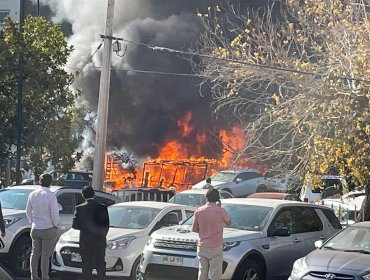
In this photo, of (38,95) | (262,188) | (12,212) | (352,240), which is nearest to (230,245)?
(352,240)

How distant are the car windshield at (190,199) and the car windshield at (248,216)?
7597 mm

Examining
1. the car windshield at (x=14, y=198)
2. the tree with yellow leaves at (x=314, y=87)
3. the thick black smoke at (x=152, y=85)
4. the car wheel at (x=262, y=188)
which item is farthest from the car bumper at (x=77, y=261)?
the thick black smoke at (x=152, y=85)

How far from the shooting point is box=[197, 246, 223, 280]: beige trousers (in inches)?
413

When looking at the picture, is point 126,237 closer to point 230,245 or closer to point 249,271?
point 230,245

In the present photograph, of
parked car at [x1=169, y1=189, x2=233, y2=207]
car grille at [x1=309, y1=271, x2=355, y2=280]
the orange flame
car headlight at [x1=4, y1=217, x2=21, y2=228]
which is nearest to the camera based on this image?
car grille at [x1=309, y1=271, x2=355, y2=280]

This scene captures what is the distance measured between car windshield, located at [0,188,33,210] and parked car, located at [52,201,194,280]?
63.6 inches

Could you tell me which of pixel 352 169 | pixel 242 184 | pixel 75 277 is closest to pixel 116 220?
pixel 75 277

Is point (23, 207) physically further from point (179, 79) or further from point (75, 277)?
point (179, 79)

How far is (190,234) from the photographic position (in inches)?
458

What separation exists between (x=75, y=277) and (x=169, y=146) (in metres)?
19.5

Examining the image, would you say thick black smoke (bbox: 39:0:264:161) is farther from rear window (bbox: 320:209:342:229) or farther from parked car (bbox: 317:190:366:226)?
rear window (bbox: 320:209:342:229)

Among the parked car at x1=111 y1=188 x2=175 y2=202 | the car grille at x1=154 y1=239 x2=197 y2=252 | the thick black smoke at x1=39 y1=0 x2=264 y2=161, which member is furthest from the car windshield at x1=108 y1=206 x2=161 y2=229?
the thick black smoke at x1=39 y1=0 x2=264 y2=161

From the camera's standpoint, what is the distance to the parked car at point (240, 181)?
93.8ft

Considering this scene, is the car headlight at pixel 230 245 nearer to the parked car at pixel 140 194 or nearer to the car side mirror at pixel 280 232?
the car side mirror at pixel 280 232
